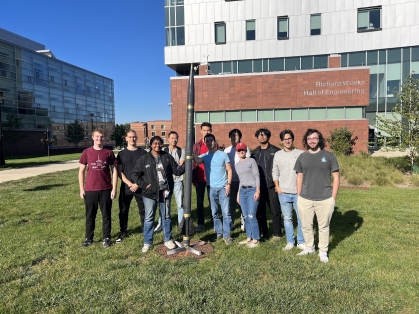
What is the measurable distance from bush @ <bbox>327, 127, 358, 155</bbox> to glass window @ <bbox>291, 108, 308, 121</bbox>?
2834 millimetres

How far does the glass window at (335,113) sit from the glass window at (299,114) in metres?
1.85

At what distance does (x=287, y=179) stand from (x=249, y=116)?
22237 millimetres

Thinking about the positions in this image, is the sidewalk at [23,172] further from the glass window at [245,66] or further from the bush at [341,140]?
the bush at [341,140]

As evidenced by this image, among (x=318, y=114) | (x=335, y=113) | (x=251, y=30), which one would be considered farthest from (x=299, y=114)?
(x=251, y=30)

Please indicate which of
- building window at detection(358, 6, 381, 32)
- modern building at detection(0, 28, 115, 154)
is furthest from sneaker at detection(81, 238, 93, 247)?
modern building at detection(0, 28, 115, 154)

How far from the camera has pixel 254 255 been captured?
14.4ft

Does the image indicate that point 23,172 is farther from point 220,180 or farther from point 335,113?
point 335,113

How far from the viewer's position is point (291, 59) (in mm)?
28766

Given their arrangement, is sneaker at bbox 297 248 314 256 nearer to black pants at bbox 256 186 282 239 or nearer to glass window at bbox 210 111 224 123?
black pants at bbox 256 186 282 239

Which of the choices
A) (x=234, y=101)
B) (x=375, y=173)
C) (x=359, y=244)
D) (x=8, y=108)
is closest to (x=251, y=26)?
(x=234, y=101)

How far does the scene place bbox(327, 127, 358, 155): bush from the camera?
22.7 m

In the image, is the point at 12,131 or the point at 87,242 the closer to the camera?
the point at 87,242

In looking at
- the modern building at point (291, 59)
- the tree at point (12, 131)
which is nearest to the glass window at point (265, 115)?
the modern building at point (291, 59)

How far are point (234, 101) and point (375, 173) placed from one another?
52.9 feet
